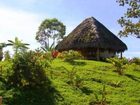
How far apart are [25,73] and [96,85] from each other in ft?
10.9

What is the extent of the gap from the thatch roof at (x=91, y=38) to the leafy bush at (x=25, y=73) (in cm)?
1388

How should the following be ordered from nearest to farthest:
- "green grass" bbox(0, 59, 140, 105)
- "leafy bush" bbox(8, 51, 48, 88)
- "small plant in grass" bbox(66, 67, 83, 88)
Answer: "green grass" bbox(0, 59, 140, 105) < "leafy bush" bbox(8, 51, 48, 88) < "small plant in grass" bbox(66, 67, 83, 88)

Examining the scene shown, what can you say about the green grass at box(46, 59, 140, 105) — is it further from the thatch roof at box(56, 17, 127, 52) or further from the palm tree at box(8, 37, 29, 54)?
the thatch roof at box(56, 17, 127, 52)

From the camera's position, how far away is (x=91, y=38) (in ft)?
96.0

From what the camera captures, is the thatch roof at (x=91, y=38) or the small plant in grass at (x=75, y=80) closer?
the small plant in grass at (x=75, y=80)

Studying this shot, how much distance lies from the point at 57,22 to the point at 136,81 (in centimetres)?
3517

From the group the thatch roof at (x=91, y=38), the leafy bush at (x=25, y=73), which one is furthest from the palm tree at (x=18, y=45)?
the thatch roof at (x=91, y=38)

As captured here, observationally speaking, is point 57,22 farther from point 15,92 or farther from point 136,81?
point 15,92

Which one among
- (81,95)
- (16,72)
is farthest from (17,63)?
(81,95)

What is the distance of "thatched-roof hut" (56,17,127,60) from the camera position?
29.2 meters

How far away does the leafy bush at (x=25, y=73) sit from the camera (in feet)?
48.9

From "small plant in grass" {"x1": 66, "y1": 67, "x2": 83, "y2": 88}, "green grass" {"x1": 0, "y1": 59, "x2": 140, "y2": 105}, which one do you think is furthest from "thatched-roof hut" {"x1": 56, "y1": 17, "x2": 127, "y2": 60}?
"small plant in grass" {"x1": 66, "y1": 67, "x2": 83, "y2": 88}

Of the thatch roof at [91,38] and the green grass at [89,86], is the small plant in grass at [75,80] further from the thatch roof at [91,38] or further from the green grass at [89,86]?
the thatch roof at [91,38]

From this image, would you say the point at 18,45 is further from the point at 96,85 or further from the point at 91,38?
the point at 91,38
